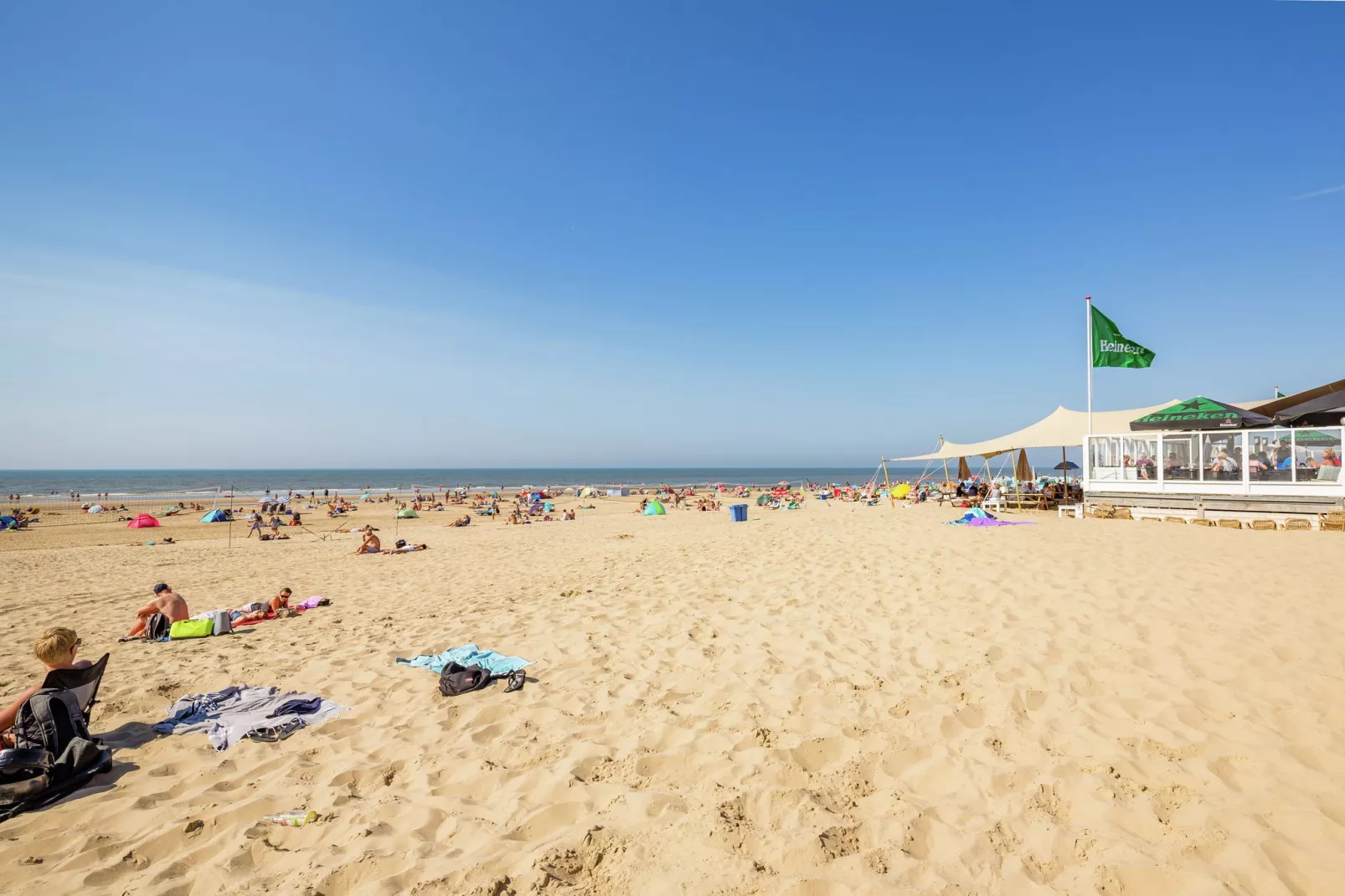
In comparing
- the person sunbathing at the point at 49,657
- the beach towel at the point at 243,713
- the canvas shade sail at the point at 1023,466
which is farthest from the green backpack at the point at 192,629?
the canvas shade sail at the point at 1023,466

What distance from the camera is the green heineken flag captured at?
57.4 feet

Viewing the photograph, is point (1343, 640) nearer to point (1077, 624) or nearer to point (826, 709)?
point (1077, 624)

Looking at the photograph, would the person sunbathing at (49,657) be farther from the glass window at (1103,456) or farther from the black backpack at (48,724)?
the glass window at (1103,456)

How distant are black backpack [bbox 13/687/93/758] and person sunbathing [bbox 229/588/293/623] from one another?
403cm

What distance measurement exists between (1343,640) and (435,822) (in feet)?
23.5

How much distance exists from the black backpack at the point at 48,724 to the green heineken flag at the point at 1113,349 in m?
21.6

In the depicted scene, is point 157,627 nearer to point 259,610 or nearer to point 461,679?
point 259,610

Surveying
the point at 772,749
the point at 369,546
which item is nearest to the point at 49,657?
the point at 772,749

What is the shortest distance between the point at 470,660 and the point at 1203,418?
1618cm

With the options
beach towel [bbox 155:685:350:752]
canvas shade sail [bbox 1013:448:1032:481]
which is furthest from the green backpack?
canvas shade sail [bbox 1013:448:1032:481]

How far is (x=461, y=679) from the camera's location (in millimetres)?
4812

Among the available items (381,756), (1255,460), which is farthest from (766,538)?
(1255,460)

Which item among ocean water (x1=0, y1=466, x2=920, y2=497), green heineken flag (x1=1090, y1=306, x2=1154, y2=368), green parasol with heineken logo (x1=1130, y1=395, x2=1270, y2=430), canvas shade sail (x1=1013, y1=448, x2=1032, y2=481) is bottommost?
ocean water (x1=0, y1=466, x2=920, y2=497)

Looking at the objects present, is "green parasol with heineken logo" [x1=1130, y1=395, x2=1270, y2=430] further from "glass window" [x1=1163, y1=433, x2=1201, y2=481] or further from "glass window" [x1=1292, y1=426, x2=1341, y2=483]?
"glass window" [x1=1292, y1=426, x2=1341, y2=483]
